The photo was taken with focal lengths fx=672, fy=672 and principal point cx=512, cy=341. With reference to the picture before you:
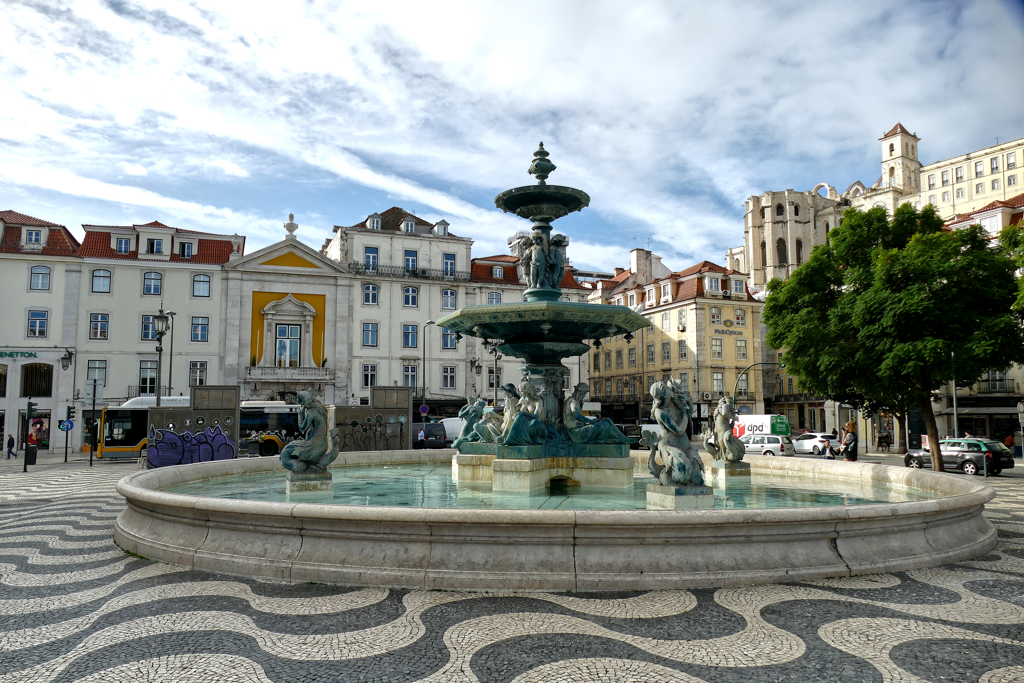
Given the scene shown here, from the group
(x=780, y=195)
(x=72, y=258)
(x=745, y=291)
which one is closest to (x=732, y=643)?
(x=72, y=258)

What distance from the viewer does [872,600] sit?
5.47 metres

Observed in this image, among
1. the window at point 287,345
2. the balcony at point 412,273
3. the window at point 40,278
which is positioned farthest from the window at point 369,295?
the window at point 40,278

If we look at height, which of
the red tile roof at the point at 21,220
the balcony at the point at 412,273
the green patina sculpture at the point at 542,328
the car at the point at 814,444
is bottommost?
the car at the point at 814,444

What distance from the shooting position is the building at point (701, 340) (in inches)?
2025

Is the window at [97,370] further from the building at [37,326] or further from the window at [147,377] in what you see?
the window at [147,377]

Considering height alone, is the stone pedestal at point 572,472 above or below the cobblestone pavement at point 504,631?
above

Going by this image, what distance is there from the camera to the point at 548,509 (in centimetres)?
625

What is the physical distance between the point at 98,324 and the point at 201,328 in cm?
573

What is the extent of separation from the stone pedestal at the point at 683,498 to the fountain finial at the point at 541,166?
5983mm

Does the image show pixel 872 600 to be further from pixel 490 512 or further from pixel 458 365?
pixel 458 365

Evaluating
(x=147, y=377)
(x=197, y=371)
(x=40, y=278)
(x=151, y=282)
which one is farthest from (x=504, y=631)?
(x=40, y=278)

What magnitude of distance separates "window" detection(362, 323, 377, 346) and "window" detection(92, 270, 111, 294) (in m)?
15.1

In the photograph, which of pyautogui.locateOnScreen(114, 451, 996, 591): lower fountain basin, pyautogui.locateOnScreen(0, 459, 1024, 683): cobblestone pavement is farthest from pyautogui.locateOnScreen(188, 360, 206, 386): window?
pyautogui.locateOnScreen(114, 451, 996, 591): lower fountain basin

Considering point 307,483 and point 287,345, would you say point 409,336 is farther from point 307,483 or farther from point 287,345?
point 307,483
